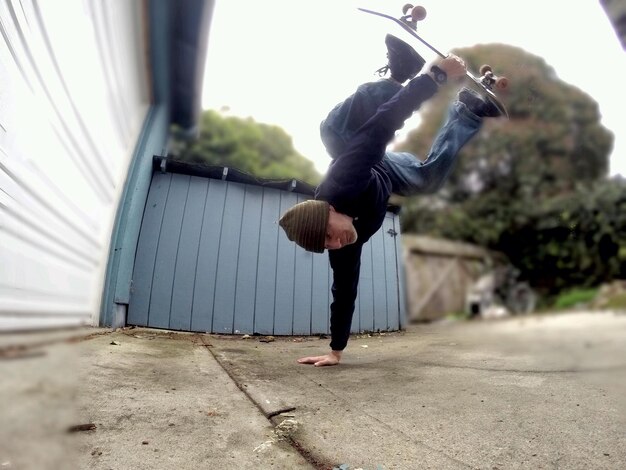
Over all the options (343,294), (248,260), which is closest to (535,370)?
(343,294)

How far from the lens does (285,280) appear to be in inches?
47.4

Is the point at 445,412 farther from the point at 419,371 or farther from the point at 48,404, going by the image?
the point at 48,404

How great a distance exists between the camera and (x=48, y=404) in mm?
336

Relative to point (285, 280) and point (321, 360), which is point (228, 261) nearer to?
point (285, 280)

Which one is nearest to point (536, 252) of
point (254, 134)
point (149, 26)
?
point (254, 134)

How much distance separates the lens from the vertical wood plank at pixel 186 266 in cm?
107

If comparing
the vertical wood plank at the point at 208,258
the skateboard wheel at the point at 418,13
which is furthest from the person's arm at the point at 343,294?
the skateboard wheel at the point at 418,13

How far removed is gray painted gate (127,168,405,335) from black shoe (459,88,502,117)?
0.39 m

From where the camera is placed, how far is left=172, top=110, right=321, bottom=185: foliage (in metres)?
1.06

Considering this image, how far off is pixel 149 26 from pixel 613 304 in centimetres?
159

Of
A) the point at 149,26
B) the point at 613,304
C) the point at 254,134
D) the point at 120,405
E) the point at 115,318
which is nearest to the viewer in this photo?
the point at 613,304

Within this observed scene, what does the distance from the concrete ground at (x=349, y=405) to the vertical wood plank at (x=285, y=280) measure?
27cm

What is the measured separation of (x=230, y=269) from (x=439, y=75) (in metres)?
0.85

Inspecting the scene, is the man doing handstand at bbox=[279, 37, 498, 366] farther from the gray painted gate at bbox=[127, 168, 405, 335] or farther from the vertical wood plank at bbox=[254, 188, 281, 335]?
the vertical wood plank at bbox=[254, 188, 281, 335]
